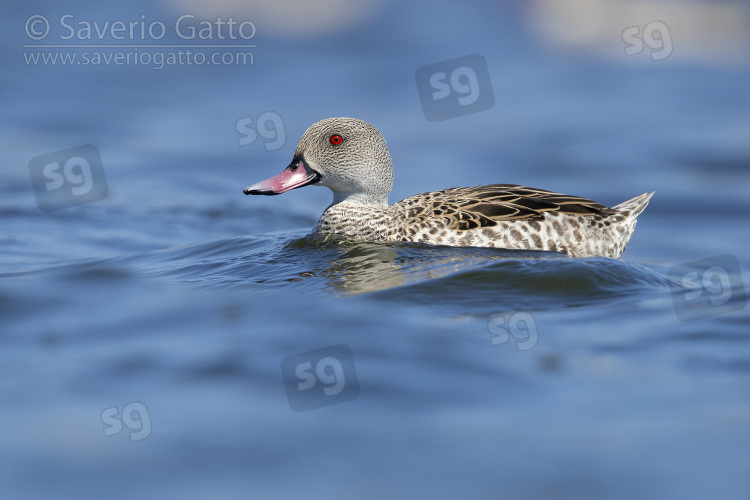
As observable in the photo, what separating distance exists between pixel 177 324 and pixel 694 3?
1168cm

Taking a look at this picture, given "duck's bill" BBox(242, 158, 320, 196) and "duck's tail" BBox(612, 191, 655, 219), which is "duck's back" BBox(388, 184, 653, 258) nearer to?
"duck's tail" BBox(612, 191, 655, 219)

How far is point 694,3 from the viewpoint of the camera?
634 inches

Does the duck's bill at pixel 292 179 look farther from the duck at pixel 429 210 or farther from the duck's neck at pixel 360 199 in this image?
the duck's neck at pixel 360 199

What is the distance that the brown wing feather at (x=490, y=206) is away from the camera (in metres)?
8.21

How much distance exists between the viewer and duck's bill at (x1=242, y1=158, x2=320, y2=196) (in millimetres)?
8562

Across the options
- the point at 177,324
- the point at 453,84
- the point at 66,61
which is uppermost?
the point at 66,61

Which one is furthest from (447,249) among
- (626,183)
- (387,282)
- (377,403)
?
(626,183)

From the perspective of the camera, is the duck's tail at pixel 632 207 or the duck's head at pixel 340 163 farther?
the duck's tail at pixel 632 207

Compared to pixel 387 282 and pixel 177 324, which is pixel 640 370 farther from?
pixel 177 324

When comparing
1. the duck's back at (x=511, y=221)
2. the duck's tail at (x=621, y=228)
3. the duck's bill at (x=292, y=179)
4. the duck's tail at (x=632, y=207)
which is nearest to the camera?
the duck's back at (x=511, y=221)

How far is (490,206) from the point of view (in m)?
8.27

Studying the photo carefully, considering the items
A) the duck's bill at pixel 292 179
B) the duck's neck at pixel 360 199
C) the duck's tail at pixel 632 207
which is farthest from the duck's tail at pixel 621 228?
the duck's bill at pixel 292 179

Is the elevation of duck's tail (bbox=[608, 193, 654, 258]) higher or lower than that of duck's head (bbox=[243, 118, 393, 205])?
lower

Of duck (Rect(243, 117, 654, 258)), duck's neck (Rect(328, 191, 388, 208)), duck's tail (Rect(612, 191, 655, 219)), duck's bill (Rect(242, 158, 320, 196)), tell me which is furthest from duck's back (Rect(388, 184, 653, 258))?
duck's bill (Rect(242, 158, 320, 196))
